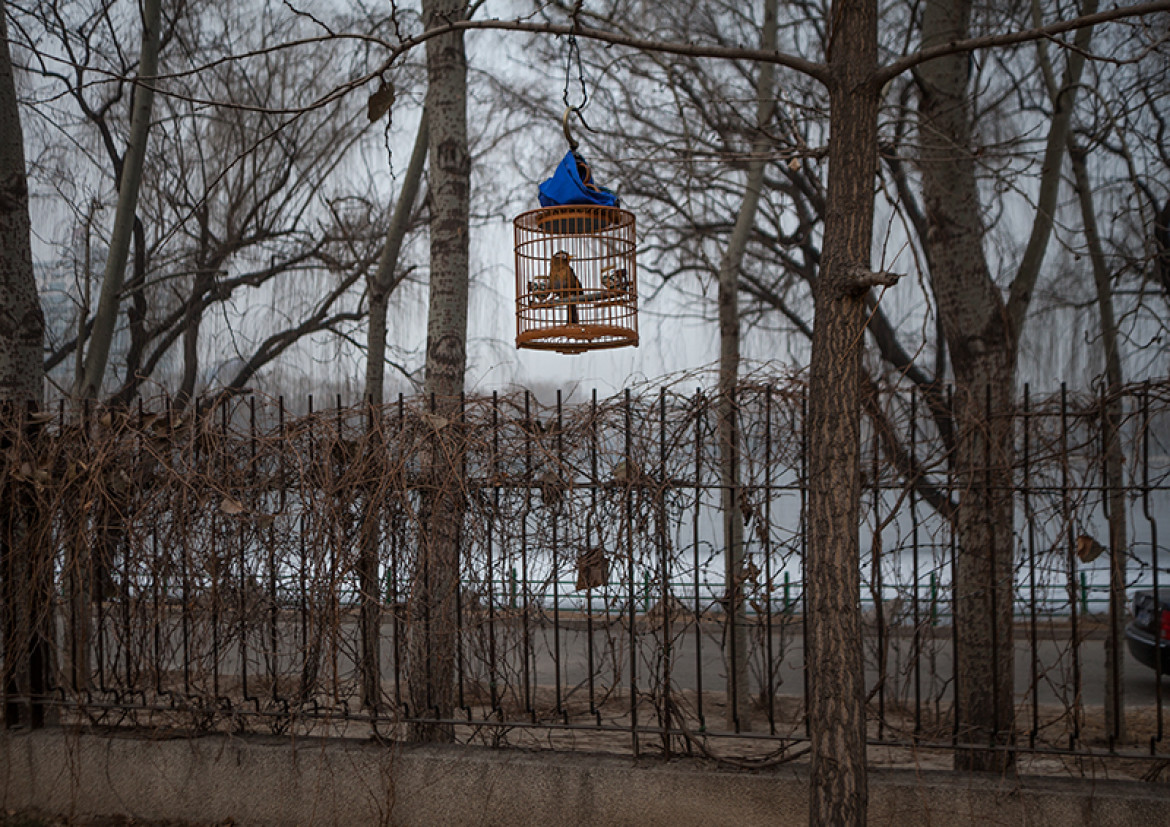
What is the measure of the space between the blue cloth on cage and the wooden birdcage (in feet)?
0.15

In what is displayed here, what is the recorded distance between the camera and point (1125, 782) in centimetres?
448

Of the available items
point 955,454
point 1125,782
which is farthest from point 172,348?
point 1125,782

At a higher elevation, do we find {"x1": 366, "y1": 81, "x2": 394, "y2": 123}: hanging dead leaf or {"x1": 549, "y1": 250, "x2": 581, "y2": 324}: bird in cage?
{"x1": 366, "y1": 81, "x2": 394, "y2": 123}: hanging dead leaf

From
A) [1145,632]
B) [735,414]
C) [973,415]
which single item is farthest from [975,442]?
[1145,632]

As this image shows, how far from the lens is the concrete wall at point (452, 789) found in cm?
439

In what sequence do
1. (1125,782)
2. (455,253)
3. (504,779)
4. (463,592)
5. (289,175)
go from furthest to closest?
(289,175)
(455,253)
(463,592)
(504,779)
(1125,782)

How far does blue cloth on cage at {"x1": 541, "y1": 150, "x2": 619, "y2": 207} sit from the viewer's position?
4.46 m

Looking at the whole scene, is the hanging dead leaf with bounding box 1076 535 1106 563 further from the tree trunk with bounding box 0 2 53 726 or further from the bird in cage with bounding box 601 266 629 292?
the tree trunk with bounding box 0 2 53 726

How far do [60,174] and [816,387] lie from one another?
12.6 meters

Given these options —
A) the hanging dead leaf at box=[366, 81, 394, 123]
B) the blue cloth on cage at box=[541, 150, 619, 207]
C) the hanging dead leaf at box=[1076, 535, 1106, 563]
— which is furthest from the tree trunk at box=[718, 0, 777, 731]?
the hanging dead leaf at box=[366, 81, 394, 123]

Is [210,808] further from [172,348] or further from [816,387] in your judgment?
[172,348]

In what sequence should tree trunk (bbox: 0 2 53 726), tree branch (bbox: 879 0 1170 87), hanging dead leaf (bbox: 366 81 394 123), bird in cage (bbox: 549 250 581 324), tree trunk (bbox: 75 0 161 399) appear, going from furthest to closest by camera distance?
tree trunk (bbox: 75 0 161 399) < tree trunk (bbox: 0 2 53 726) < bird in cage (bbox: 549 250 581 324) < hanging dead leaf (bbox: 366 81 394 123) < tree branch (bbox: 879 0 1170 87)

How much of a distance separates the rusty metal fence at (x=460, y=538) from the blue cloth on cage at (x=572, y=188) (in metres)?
1.07

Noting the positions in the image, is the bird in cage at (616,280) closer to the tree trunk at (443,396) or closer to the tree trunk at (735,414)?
the tree trunk at (735,414)
